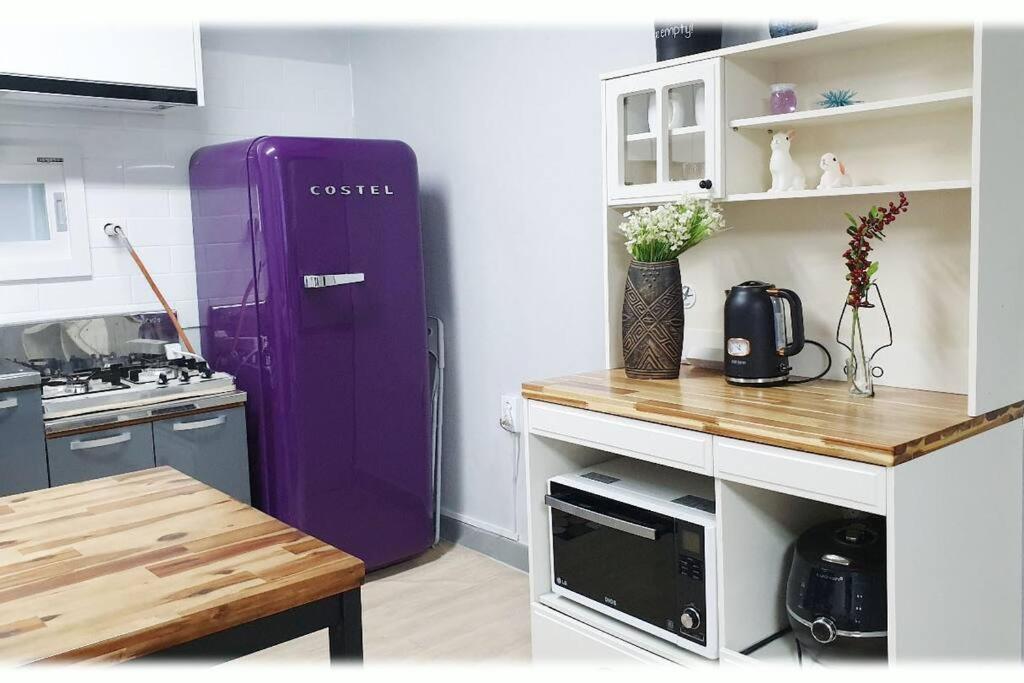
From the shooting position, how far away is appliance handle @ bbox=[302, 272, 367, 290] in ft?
11.5

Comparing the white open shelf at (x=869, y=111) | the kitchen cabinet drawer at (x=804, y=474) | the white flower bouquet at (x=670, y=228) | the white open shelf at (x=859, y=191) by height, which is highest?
the white open shelf at (x=869, y=111)

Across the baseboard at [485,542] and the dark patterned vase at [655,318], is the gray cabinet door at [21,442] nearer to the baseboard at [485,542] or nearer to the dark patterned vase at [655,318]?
the baseboard at [485,542]

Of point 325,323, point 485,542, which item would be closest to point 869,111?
point 325,323

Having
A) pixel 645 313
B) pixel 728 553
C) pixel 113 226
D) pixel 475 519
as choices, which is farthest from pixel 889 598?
pixel 113 226

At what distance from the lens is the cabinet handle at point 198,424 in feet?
11.4

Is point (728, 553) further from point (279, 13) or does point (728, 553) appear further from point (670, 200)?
point (279, 13)

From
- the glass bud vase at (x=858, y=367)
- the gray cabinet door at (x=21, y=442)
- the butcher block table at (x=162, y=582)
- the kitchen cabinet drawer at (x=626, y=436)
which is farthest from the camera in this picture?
the gray cabinet door at (x=21, y=442)

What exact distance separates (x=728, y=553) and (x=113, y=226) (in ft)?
8.91

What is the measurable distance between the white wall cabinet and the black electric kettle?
221 cm

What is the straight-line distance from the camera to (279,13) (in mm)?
4207

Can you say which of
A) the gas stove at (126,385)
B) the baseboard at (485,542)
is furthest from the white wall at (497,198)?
the gas stove at (126,385)

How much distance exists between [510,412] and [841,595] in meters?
1.84

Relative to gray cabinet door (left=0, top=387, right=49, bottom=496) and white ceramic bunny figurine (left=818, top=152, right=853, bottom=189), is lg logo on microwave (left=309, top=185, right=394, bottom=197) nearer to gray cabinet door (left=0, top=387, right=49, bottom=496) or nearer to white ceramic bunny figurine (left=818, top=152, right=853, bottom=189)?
gray cabinet door (left=0, top=387, right=49, bottom=496)

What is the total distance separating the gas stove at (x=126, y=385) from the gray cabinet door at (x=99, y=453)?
0.28 feet
